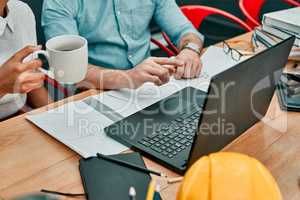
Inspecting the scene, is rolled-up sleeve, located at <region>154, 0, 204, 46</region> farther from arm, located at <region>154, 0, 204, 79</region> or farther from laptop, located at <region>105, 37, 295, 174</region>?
laptop, located at <region>105, 37, 295, 174</region>

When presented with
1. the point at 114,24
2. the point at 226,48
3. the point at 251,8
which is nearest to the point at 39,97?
the point at 114,24

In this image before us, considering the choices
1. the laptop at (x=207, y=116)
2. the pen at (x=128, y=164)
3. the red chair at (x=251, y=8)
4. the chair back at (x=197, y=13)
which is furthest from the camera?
the red chair at (x=251, y=8)

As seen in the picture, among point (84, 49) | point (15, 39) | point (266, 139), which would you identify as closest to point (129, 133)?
point (84, 49)

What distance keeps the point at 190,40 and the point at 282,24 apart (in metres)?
0.35

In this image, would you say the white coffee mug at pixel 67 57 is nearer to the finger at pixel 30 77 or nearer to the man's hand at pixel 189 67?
the finger at pixel 30 77

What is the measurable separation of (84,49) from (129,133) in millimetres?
232

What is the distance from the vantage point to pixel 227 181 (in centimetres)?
61

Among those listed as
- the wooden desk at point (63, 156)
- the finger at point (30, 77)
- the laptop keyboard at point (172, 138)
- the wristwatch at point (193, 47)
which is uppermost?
the finger at point (30, 77)

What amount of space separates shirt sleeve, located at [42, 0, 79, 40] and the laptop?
1.69 ft

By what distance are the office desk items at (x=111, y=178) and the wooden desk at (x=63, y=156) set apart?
0.03 m

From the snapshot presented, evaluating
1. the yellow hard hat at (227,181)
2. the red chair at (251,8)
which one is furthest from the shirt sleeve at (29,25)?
the red chair at (251,8)

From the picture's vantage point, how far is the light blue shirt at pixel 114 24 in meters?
1.48

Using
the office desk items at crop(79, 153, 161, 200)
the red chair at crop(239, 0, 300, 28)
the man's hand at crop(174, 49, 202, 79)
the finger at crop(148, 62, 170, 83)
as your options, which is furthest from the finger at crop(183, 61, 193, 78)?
the red chair at crop(239, 0, 300, 28)

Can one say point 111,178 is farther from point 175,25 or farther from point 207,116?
point 175,25
